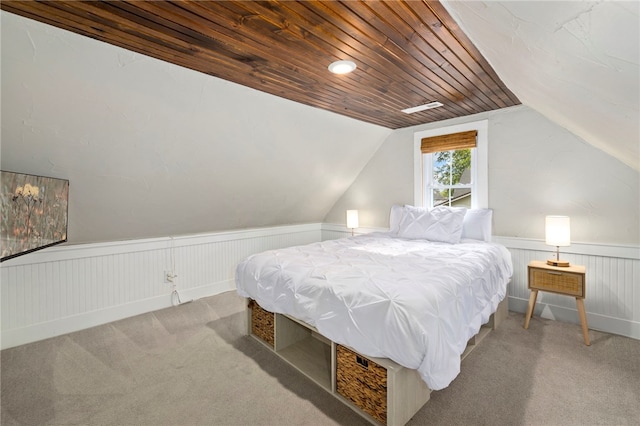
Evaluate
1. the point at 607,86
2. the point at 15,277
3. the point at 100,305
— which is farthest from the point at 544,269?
the point at 15,277

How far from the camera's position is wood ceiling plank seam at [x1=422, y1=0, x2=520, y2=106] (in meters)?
1.54

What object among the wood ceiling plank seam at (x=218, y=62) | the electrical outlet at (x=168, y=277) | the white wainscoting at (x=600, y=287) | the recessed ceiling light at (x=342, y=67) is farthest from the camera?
the electrical outlet at (x=168, y=277)

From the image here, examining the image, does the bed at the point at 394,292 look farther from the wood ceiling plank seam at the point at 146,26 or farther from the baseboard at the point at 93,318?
the wood ceiling plank seam at the point at 146,26

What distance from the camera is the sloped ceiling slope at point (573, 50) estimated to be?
0.84 meters

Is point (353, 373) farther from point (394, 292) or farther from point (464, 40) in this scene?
point (464, 40)

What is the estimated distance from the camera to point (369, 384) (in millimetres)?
1729

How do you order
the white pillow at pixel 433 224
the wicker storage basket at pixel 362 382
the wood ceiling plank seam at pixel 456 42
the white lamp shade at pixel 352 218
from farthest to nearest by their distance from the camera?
the white lamp shade at pixel 352 218 < the white pillow at pixel 433 224 < the wicker storage basket at pixel 362 382 < the wood ceiling plank seam at pixel 456 42

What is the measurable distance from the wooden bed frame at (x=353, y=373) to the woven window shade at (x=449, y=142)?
2.23m

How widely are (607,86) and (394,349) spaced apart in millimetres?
1480

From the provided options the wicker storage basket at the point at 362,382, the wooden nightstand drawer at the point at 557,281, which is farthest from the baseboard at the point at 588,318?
the wicker storage basket at the point at 362,382

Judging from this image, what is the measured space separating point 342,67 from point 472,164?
7.83ft

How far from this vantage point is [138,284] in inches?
132

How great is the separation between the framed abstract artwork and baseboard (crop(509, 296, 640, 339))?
438 cm

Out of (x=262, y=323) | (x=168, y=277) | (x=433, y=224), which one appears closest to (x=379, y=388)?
(x=262, y=323)
